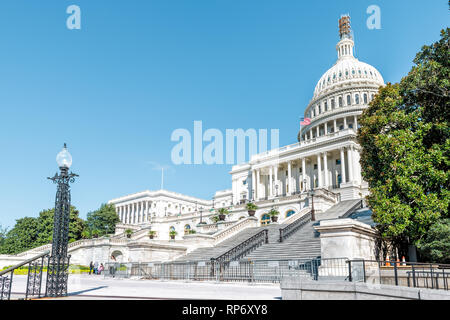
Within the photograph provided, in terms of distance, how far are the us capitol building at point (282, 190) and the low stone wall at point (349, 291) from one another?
1998 cm

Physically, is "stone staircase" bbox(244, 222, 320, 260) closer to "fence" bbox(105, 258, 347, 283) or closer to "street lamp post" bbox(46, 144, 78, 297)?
"fence" bbox(105, 258, 347, 283)

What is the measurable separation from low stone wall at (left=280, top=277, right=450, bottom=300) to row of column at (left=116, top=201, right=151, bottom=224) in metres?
108

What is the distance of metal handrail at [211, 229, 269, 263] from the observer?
2229cm

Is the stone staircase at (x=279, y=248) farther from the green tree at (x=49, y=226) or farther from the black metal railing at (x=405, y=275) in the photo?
the green tree at (x=49, y=226)

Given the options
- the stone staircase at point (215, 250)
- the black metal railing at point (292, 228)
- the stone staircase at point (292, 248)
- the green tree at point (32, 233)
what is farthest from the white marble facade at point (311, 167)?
the green tree at point (32, 233)

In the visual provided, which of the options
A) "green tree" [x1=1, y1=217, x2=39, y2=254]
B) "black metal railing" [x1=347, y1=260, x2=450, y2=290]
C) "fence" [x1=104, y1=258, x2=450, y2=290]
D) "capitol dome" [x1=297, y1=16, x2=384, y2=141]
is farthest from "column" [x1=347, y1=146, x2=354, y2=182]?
"green tree" [x1=1, y1=217, x2=39, y2=254]

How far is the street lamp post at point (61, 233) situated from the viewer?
10.1 m

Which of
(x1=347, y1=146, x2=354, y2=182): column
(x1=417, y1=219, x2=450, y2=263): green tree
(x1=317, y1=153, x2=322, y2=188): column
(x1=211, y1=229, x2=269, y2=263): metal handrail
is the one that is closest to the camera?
(x1=417, y1=219, x2=450, y2=263): green tree

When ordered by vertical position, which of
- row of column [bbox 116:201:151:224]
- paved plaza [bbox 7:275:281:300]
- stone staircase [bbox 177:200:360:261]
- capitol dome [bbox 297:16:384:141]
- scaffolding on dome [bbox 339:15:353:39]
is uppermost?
scaffolding on dome [bbox 339:15:353:39]

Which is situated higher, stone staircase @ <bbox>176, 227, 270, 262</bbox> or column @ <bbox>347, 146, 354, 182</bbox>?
column @ <bbox>347, 146, 354, 182</bbox>
